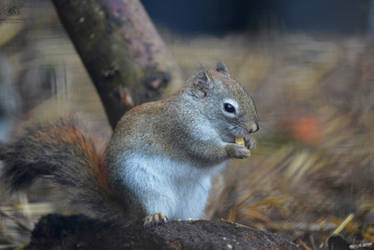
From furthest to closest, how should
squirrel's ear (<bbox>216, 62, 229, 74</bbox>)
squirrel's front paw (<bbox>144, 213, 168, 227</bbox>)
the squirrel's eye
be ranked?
1. squirrel's ear (<bbox>216, 62, 229, 74</bbox>)
2. the squirrel's eye
3. squirrel's front paw (<bbox>144, 213, 168, 227</bbox>)

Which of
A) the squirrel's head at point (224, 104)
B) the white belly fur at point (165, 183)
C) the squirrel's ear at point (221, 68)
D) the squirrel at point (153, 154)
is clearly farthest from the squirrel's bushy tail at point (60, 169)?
the squirrel's ear at point (221, 68)

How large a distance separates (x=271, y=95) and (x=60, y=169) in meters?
1.63

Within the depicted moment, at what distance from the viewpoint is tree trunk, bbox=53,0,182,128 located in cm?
213

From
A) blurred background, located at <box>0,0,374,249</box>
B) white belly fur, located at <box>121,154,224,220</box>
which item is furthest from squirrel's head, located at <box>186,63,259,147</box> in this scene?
blurred background, located at <box>0,0,374,249</box>

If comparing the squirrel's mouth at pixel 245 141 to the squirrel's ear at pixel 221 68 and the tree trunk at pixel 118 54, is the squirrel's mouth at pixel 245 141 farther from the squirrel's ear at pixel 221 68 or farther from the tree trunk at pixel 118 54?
the tree trunk at pixel 118 54

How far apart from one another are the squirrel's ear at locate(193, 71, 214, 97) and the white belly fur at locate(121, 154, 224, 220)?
228 mm

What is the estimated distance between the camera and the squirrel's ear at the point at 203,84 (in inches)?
66.5

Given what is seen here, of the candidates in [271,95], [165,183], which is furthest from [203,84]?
[271,95]

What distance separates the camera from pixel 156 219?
153 centimetres

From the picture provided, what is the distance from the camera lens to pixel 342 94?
2.97m

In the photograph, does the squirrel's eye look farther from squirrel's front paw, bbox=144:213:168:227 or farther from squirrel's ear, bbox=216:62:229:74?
squirrel's front paw, bbox=144:213:168:227

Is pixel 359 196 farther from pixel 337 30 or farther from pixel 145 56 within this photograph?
pixel 337 30

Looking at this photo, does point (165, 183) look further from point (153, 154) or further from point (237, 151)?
point (237, 151)

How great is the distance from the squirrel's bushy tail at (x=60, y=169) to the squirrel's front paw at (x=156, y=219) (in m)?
0.18
